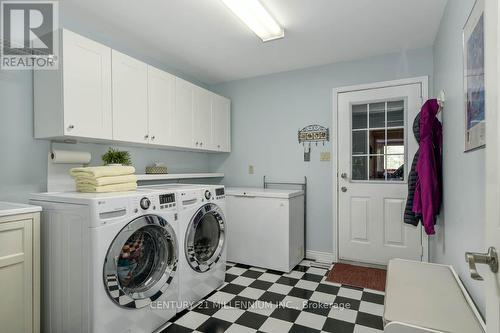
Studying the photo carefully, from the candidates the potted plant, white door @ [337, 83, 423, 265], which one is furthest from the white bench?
the potted plant

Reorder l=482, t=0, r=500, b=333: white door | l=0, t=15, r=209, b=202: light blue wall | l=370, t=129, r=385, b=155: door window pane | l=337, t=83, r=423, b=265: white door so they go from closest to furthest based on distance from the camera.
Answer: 1. l=482, t=0, r=500, b=333: white door
2. l=0, t=15, r=209, b=202: light blue wall
3. l=337, t=83, r=423, b=265: white door
4. l=370, t=129, r=385, b=155: door window pane

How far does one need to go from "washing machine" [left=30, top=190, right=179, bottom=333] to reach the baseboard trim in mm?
1834

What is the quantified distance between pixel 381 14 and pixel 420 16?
0.34m

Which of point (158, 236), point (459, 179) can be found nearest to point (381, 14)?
point (459, 179)

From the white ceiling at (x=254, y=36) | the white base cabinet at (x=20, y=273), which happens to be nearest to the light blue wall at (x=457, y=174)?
the white ceiling at (x=254, y=36)

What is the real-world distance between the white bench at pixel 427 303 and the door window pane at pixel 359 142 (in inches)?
66.4

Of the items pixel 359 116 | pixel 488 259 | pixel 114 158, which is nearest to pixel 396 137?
pixel 359 116

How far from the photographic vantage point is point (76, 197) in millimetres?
1622

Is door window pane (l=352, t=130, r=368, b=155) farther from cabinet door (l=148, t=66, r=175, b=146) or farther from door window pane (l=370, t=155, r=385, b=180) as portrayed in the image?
cabinet door (l=148, t=66, r=175, b=146)

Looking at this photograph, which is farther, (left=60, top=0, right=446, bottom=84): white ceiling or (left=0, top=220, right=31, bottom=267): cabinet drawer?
(left=60, top=0, right=446, bottom=84): white ceiling

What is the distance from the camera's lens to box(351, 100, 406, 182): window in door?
294cm

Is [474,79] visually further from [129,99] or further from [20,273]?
[20,273]

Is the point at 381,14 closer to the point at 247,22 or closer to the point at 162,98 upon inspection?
the point at 247,22

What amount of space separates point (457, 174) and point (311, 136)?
1.78 meters
